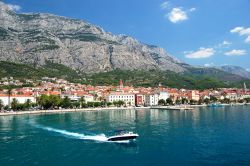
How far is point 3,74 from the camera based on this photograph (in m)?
190

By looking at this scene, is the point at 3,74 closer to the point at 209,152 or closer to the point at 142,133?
the point at 142,133

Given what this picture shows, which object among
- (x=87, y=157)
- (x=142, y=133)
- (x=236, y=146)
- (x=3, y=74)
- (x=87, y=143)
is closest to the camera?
(x=87, y=157)

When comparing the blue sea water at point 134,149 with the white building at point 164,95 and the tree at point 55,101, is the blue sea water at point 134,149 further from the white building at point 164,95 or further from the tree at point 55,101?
the white building at point 164,95

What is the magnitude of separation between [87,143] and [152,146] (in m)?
9.16

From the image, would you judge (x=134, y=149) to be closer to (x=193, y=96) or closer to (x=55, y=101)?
(x=55, y=101)

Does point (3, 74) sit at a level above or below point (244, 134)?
above

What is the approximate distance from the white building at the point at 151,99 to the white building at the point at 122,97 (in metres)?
7.39

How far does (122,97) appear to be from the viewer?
163750mm

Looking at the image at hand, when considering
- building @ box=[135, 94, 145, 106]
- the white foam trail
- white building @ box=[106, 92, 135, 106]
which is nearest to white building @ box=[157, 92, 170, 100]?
building @ box=[135, 94, 145, 106]

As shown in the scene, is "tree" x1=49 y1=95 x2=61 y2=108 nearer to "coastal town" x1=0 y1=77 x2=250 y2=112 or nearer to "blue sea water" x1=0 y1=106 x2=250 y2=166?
"coastal town" x1=0 y1=77 x2=250 y2=112

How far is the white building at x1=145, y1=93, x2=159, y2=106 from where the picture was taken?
549 ft

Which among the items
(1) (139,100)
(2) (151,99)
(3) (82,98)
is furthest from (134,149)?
(2) (151,99)

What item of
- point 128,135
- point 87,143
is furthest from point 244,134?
point 87,143

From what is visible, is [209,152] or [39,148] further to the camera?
[39,148]
